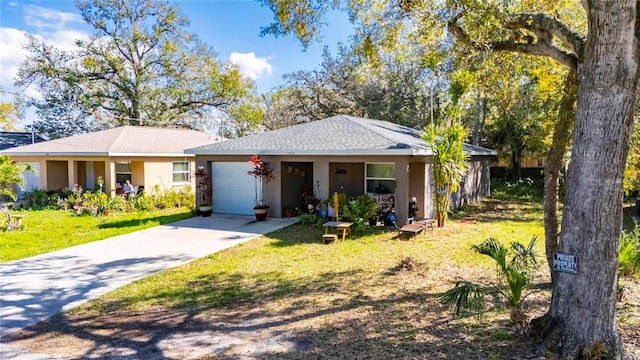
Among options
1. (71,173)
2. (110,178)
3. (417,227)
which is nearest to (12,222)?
(110,178)

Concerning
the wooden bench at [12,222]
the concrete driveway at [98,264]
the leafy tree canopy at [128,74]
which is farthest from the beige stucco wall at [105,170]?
the leafy tree canopy at [128,74]

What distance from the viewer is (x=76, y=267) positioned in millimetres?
8523

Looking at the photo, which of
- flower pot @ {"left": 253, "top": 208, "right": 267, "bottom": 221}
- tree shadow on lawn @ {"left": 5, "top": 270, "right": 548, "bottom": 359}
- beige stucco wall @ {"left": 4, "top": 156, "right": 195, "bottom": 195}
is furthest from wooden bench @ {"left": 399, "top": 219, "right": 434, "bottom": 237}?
beige stucco wall @ {"left": 4, "top": 156, "right": 195, "bottom": 195}

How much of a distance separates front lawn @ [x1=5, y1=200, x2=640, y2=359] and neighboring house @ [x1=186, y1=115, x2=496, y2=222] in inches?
135

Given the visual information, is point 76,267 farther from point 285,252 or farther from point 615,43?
point 615,43

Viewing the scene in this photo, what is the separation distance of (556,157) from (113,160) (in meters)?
16.5

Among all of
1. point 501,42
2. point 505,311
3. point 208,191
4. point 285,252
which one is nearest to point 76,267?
point 285,252

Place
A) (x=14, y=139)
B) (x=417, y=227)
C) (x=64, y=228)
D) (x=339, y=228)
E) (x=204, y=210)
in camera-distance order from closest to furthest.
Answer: (x=417, y=227)
(x=339, y=228)
(x=64, y=228)
(x=204, y=210)
(x=14, y=139)

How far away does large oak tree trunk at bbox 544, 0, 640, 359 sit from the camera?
4.09 metres

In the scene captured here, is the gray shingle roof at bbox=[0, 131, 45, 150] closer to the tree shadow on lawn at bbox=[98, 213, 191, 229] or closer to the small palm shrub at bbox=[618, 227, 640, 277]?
the tree shadow on lawn at bbox=[98, 213, 191, 229]

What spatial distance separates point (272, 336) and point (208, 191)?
10946 mm

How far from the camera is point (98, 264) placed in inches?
345

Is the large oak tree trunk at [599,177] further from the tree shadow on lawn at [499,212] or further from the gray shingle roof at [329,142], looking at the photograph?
the tree shadow on lawn at [499,212]

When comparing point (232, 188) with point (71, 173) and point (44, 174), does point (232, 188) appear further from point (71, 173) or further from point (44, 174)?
point (44, 174)
